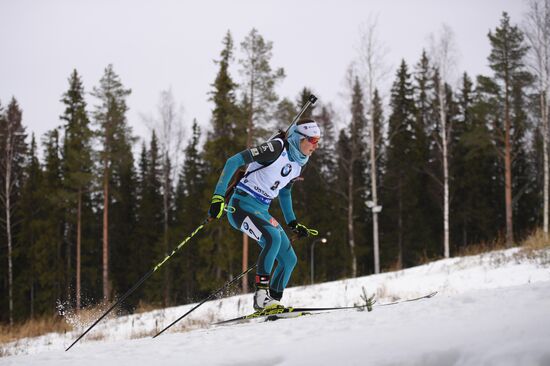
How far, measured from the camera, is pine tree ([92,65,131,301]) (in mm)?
24188

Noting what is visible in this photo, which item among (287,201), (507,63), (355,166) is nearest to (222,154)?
(355,166)

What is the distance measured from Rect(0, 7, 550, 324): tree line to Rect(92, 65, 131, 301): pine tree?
0.25ft

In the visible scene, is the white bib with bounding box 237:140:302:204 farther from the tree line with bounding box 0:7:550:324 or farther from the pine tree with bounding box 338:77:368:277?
the tree line with bounding box 0:7:550:324

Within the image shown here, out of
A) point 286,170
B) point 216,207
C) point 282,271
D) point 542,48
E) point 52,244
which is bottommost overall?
point 52,244

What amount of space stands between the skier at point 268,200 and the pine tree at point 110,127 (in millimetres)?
21748

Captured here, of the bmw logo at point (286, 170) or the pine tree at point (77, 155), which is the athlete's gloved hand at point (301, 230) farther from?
the pine tree at point (77, 155)

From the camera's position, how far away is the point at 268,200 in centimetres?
459

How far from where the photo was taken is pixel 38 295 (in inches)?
1134

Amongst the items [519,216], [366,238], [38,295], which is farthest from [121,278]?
[519,216]

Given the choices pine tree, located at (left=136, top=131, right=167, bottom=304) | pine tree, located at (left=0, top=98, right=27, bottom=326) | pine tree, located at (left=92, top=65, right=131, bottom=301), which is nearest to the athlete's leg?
pine tree, located at (left=92, top=65, right=131, bottom=301)

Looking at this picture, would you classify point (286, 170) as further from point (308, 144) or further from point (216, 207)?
point (216, 207)

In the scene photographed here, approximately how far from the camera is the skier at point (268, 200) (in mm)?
4367

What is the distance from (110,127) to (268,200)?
22018 millimetres

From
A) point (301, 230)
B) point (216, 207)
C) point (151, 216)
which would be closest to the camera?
point (216, 207)
